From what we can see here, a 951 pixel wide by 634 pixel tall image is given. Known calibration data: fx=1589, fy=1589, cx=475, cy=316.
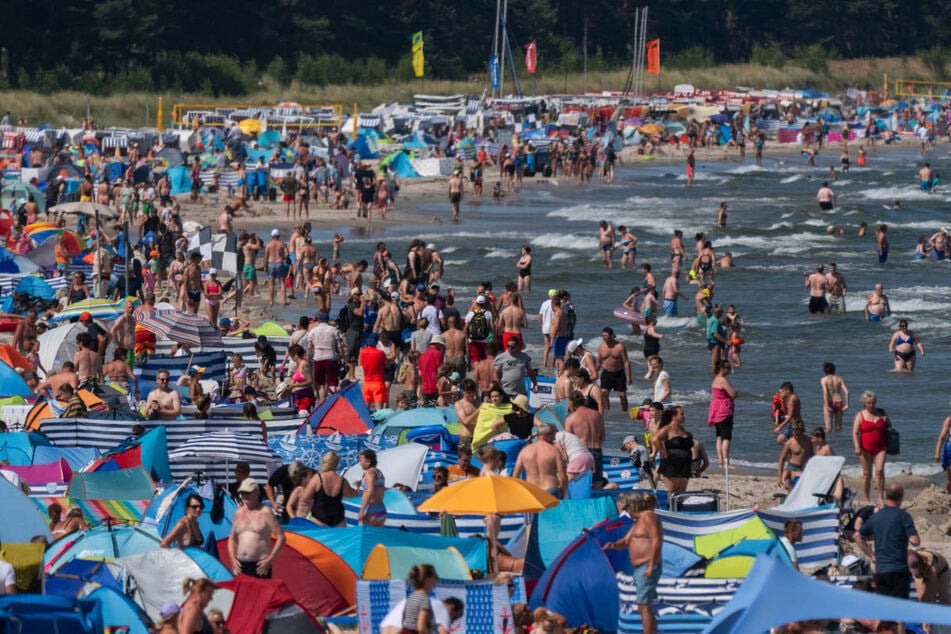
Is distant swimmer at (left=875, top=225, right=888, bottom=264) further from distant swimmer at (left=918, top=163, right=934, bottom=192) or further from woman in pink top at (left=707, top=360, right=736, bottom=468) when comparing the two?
woman in pink top at (left=707, top=360, right=736, bottom=468)

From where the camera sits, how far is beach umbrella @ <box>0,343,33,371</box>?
643 inches

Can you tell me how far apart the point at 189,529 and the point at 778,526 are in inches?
155

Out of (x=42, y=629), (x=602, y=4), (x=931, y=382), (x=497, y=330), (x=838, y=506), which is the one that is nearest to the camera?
(x=42, y=629)

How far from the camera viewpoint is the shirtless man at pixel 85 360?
50.8 ft

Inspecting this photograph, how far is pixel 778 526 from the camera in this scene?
10.8 metres

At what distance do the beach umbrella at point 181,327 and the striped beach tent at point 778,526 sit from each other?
7.80 metres

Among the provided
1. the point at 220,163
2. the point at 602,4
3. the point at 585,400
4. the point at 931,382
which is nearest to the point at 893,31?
the point at 602,4

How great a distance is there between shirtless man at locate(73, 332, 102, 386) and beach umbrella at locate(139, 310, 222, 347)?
134cm

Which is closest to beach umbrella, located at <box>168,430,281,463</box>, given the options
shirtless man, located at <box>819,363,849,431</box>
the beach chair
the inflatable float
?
the beach chair

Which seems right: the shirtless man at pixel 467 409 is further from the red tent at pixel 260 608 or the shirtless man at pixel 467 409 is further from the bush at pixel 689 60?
the bush at pixel 689 60

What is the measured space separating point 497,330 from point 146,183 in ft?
59.6

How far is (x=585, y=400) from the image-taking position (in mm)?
13609

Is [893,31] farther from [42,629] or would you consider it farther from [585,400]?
[42,629]

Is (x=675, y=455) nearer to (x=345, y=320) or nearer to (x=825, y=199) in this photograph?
(x=345, y=320)
